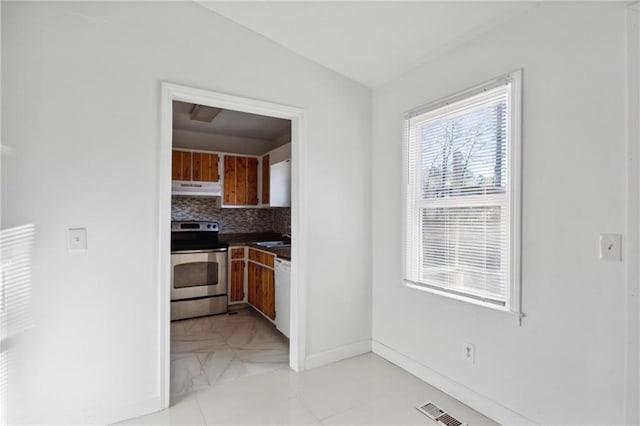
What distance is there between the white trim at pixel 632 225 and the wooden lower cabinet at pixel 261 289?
2.91 metres

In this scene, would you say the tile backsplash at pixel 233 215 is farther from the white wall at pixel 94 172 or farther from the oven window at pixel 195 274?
the white wall at pixel 94 172

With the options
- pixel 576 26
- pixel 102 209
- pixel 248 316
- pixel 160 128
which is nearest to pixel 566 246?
pixel 576 26

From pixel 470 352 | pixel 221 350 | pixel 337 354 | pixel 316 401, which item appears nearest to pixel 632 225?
pixel 470 352

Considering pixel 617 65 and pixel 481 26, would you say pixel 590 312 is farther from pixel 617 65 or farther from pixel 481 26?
pixel 481 26

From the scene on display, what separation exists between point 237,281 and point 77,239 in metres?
2.71

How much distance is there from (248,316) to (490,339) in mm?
3000

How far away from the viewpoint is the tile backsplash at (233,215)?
15.6ft

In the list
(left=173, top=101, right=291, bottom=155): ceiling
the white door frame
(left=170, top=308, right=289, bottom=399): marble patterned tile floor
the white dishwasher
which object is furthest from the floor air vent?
(left=173, top=101, right=291, bottom=155): ceiling

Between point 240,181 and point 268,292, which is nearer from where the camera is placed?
point 268,292

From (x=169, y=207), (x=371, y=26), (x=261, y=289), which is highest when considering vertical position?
(x=371, y=26)

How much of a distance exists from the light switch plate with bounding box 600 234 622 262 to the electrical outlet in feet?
3.23

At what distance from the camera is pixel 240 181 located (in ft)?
16.1

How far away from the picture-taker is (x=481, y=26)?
212cm

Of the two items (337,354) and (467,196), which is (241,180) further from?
(467,196)
